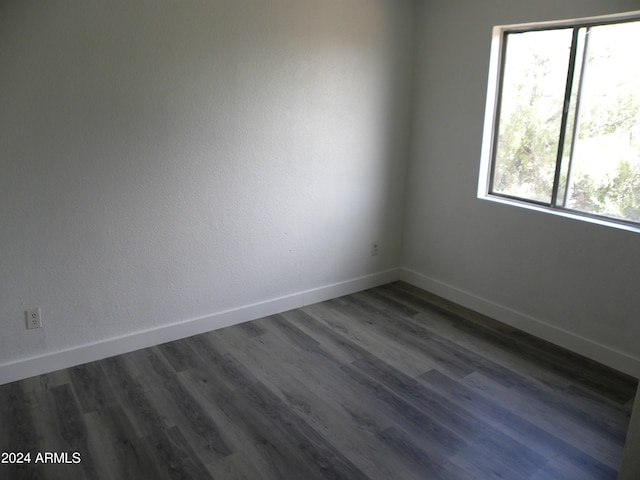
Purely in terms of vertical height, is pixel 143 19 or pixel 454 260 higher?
pixel 143 19

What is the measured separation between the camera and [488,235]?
3865mm

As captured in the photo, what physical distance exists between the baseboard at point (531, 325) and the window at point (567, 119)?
2.56 feet

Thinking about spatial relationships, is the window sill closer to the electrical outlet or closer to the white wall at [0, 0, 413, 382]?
the white wall at [0, 0, 413, 382]

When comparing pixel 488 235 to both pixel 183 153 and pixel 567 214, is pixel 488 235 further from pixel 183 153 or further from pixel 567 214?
pixel 183 153

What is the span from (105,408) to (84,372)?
1.37 feet

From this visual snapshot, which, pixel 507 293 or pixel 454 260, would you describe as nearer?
pixel 507 293

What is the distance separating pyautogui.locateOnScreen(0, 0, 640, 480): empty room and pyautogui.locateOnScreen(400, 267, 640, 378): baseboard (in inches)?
0.6

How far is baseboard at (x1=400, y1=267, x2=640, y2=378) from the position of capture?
126 inches

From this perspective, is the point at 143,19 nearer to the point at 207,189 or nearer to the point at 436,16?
the point at 207,189

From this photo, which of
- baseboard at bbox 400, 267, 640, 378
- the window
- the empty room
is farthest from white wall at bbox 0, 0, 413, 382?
the window

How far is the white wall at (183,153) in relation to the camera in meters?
2.79

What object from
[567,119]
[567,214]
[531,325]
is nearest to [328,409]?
[531,325]

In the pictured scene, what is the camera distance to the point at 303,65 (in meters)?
3.60

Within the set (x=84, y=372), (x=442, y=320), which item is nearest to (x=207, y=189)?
(x=84, y=372)
